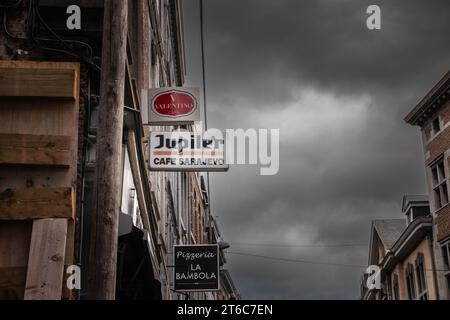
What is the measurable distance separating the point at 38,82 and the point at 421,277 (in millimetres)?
30174

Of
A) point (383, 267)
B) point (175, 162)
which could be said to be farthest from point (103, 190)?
point (383, 267)

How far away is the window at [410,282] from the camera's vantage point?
37134 millimetres

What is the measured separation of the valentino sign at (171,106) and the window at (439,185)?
20704 millimetres

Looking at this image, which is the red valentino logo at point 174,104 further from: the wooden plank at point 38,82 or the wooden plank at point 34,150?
the wooden plank at point 34,150

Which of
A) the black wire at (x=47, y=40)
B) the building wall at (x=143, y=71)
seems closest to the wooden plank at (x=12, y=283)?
the building wall at (x=143, y=71)

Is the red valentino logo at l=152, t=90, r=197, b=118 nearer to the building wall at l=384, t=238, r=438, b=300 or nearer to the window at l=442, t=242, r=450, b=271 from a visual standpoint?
the window at l=442, t=242, r=450, b=271

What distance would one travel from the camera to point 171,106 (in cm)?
1269

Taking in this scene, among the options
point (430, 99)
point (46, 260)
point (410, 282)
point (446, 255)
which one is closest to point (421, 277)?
point (410, 282)

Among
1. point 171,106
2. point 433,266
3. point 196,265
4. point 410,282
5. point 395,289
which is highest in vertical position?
point 395,289

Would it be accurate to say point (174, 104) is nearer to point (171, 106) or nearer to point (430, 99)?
point (171, 106)

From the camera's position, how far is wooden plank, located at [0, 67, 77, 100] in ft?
27.5

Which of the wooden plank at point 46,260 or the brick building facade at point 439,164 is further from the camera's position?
the brick building facade at point 439,164
